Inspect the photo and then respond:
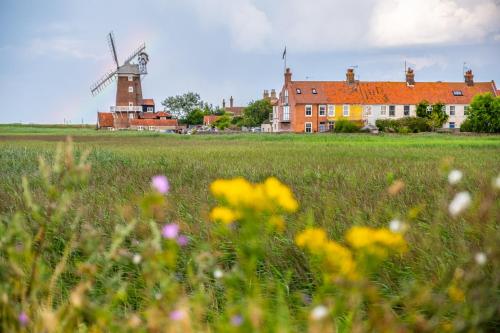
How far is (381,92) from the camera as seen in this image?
82000 millimetres

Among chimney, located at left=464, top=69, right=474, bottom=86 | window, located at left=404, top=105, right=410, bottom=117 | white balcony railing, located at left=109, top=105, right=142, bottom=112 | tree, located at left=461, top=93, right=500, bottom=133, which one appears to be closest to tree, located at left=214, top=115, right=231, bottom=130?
white balcony railing, located at left=109, top=105, right=142, bottom=112

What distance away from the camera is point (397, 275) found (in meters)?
4.38

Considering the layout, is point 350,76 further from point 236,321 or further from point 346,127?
point 236,321

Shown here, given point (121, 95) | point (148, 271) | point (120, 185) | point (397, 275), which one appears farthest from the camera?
point (121, 95)

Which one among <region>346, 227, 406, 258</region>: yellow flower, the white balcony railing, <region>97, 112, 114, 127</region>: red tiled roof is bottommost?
<region>97, 112, 114, 127</region>: red tiled roof

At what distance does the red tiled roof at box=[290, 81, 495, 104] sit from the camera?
80.6 m

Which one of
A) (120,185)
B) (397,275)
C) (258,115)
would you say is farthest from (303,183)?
(258,115)

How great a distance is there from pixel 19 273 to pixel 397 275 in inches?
112

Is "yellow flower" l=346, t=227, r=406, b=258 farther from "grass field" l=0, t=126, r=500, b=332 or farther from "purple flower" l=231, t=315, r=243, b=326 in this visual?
"purple flower" l=231, t=315, r=243, b=326

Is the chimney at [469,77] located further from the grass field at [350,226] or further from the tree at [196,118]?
the grass field at [350,226]

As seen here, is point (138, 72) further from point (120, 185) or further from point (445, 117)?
point (120, 185)

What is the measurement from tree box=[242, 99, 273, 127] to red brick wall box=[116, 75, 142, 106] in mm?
19607

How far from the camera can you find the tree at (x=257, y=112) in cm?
10662

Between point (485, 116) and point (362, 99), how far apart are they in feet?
58.5
